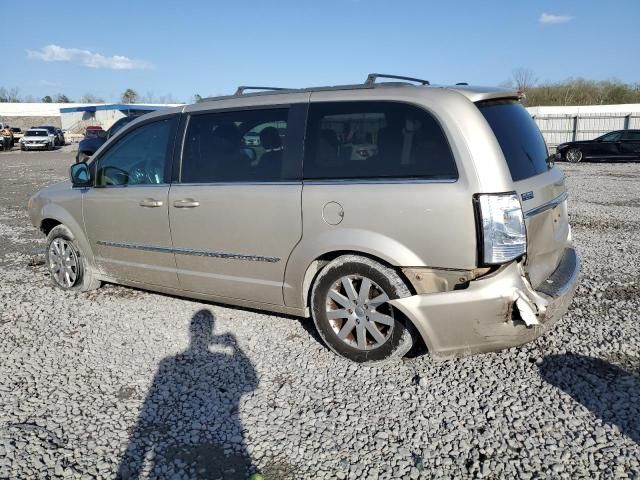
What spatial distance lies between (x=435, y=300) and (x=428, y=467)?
3.34 feet

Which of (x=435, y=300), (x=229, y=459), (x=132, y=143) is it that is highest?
(x=132, y=143)

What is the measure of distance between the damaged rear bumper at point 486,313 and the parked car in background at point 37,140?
137 feet

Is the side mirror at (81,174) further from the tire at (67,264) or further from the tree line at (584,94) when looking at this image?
the tree line at (584,94)

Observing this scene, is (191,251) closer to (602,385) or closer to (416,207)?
(416,207)

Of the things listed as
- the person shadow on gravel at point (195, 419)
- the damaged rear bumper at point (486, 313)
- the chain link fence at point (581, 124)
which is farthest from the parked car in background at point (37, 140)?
the damaged rear bumper at point (486, 313)

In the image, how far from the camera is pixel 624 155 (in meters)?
20.4

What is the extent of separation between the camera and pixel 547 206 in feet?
11.5

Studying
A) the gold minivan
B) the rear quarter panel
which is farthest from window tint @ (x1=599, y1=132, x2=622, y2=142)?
the rear quarter panel

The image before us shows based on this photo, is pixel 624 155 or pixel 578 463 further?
pixel 624 155

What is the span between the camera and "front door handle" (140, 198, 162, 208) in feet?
14.7

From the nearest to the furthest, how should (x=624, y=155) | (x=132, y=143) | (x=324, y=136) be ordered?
1. (x=324, y=136)
2. (x=132, y=143)
3. (x=624, y=155)

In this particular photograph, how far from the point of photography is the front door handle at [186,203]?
4234 millimetres

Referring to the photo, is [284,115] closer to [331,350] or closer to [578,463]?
[331,350]

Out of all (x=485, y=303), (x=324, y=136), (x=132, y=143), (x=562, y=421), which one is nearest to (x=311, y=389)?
(x=485, y=303)
